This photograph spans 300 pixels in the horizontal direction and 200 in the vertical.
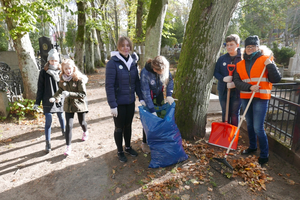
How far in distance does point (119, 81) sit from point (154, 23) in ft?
12.0

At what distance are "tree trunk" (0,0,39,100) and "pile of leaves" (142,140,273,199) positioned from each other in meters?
5.17

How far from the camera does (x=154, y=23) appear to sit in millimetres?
5906

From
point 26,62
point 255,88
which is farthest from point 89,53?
point 255,88

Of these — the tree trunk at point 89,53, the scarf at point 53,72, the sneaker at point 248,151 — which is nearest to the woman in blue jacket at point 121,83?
the scarf at point 53,72

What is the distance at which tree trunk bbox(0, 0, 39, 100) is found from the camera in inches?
224

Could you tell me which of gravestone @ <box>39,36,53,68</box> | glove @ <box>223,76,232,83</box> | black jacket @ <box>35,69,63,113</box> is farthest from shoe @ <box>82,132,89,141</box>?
gravestone @ <box>39,36,53,68</box>

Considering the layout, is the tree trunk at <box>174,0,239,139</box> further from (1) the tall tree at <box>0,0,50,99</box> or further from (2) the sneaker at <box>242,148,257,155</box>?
(1) the tall tree at <box>0,0,50,99</box>

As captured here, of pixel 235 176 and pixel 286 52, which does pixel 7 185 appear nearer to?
pixel 235 176

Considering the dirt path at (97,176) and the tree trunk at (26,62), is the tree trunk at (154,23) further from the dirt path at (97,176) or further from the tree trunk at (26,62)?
the tree trunk at (26,62)

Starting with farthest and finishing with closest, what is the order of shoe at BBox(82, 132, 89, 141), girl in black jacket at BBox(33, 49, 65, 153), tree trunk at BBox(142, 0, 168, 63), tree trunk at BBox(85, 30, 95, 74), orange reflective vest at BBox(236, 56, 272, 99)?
tree trunk at BBox(85, 30, 95, 74) < tree trunk at BBox(142, 0, 168, 63) < shoe at BBox(82, 132, 89, 141) < girl in black jacket at BBox(33, 49, 65, 153) < orange reflective vest at BBox(236, 56, 272, 99)

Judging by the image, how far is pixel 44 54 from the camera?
849 centimetres

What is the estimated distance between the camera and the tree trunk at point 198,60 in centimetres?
321

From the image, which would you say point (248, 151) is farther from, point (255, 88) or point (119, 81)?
point (119, 81)

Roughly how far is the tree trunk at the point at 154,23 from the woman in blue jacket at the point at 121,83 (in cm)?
320
